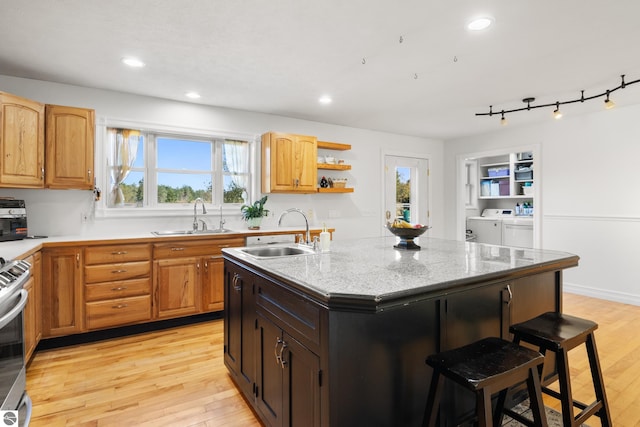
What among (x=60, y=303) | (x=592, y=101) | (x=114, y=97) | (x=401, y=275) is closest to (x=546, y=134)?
(x=592, y=101)

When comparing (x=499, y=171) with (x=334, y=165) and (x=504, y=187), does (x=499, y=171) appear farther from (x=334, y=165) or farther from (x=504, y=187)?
(x=334, y=165)

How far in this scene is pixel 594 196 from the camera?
4.50m

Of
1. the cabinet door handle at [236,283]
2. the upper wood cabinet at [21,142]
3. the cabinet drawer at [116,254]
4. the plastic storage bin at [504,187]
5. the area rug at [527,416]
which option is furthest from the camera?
the plastic storage bin at [504,187]

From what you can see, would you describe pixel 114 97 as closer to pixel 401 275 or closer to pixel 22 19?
pixel 22 19

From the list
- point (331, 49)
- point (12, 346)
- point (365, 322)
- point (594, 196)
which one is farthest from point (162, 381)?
point (594, 196)

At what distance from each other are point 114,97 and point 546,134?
5679 millimetres

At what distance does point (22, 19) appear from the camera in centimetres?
224

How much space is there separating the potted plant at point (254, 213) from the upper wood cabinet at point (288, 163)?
21 cm

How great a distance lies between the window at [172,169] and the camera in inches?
148

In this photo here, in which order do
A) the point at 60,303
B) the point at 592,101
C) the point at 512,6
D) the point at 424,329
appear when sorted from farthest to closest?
the point at 592,101 < the point at 60,303 < the point at 512,6 < the point at 424,329

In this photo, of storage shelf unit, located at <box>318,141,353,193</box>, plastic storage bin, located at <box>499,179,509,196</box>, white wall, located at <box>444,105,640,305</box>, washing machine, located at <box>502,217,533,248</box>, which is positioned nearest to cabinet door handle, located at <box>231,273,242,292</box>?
storage shelf unit, located at <box>318,141,353,193</box>

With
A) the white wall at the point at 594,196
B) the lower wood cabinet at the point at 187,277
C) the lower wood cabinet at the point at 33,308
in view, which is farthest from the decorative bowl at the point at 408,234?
the white wall at the point at 594,196

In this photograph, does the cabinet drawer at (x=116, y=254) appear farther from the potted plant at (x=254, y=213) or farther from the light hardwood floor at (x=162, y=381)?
the potted plant at (x=254, y=213)

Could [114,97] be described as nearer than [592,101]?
Yes
